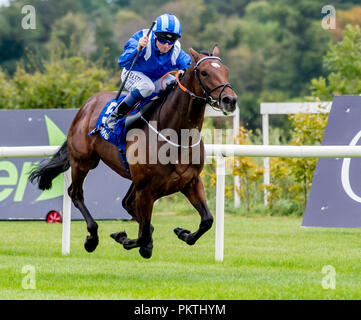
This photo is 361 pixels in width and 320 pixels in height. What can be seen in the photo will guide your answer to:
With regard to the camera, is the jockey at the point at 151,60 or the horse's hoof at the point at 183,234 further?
the horse's hoof at the point at 183,234

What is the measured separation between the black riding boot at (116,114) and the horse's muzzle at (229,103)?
4.15 ft

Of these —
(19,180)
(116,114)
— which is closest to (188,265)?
(116,114)

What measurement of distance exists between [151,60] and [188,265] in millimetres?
1812

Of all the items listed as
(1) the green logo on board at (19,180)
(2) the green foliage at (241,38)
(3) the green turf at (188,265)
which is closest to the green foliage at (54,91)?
(1) the green logo on board at (19,180)

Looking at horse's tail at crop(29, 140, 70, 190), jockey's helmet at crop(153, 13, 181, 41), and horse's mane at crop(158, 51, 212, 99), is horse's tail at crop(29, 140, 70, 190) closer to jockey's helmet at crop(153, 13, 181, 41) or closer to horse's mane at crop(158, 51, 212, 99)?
horse's mane at crop(158, 51, 212, 99)

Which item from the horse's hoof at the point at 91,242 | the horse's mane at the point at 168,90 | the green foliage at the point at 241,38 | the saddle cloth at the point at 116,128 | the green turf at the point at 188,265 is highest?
the green foliage at the point at 241,38

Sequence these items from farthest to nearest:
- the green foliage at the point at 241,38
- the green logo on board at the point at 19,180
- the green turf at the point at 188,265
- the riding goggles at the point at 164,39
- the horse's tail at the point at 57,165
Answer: the green foliage at the point at 241,38, the green logo on board at the point at 19,180, the horse's tail at the point at 57,165, the riding goggles at the point at 164,39, the green turf at the point at 188,265

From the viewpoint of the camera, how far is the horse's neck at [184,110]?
5652 mm

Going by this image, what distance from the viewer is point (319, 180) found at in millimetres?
8188

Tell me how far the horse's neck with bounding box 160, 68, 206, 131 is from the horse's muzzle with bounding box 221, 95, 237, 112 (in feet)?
1.41

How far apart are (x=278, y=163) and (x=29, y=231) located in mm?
4235

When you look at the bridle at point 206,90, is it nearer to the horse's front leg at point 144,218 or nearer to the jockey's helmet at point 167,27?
the jockey's helmet at point 167,27

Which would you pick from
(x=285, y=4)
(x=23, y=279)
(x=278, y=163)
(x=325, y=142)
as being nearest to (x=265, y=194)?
(x=278, y=163)
